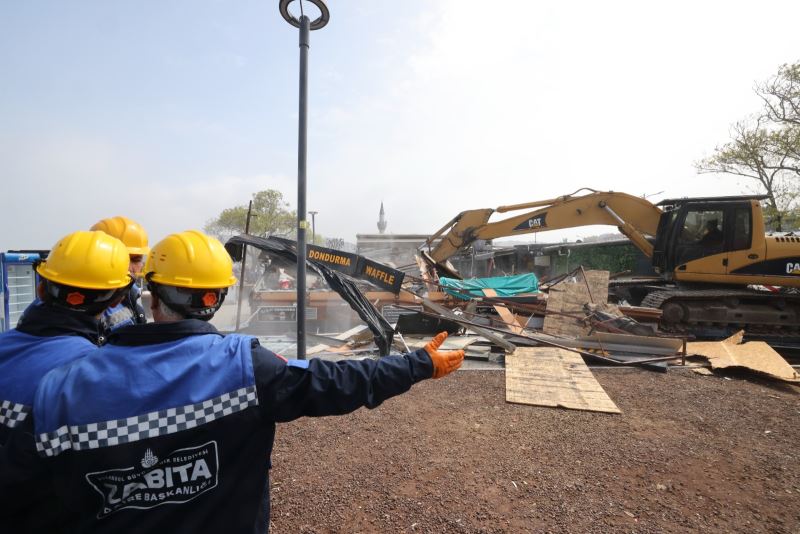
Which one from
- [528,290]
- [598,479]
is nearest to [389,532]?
[598,479]

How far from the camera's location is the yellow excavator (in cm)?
810

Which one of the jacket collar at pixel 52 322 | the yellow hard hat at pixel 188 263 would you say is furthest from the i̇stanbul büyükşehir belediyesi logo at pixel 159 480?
the jacket collar at pixel 52 322

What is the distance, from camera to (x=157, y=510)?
1.26 meters

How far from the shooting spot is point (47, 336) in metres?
1.57

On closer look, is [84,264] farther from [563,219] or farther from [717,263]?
[717,263]

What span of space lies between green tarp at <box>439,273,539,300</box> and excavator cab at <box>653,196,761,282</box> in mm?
3044

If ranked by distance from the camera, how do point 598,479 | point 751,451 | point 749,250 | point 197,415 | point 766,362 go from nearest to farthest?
point 197,415, point 598,479, point 751,451, point 766,362, point 749,250

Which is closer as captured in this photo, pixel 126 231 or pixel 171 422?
pixel 171 422

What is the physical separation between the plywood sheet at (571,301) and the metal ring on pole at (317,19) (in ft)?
20.7

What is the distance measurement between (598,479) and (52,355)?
142 inches

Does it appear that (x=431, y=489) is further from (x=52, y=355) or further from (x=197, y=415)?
(x=52, y=355)

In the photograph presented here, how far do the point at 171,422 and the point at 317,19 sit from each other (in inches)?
168

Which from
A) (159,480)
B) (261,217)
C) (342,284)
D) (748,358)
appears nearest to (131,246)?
(342,284)

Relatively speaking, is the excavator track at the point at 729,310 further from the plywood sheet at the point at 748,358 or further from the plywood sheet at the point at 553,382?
the plywood sheet at the point at 553,382
